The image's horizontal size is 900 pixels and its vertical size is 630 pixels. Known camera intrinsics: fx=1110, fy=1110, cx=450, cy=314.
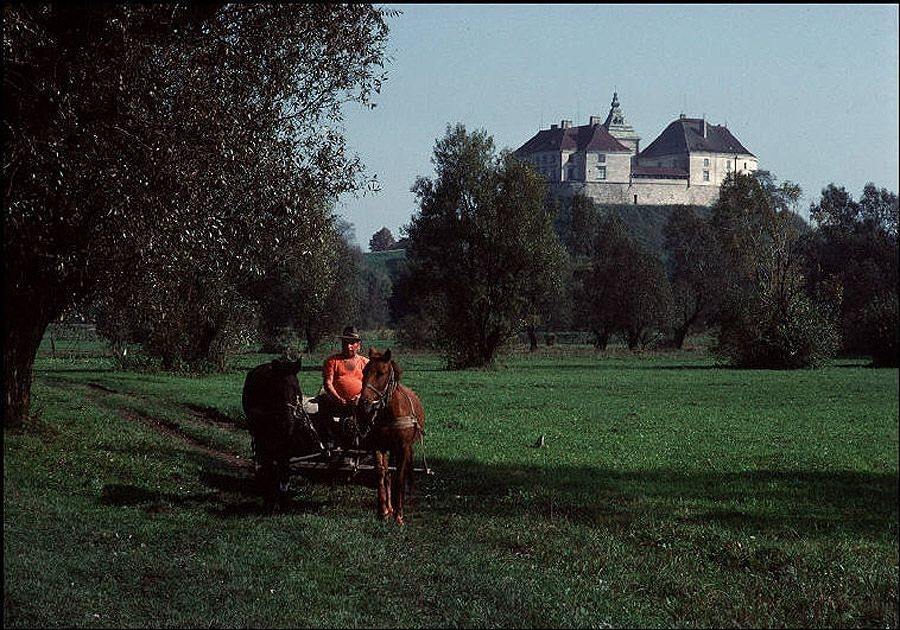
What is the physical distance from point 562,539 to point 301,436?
15.1ft

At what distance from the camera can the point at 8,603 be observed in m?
10.1

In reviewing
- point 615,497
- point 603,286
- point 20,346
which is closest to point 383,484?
point 615,497

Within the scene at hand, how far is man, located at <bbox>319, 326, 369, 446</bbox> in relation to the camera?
54.5 ft

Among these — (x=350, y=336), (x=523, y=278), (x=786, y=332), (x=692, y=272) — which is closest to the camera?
(x=350, y=336)

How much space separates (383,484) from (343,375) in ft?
8.88

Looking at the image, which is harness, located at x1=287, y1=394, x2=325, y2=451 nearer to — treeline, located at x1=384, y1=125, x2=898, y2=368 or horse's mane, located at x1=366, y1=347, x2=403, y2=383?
horse's mane, located at x1=366, y1=347, x2=403, y2=383

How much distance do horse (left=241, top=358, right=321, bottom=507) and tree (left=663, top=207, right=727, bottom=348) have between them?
82.5 m

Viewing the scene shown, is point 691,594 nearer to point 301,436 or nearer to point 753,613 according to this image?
point 753,613

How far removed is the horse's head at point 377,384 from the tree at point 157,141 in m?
5.66

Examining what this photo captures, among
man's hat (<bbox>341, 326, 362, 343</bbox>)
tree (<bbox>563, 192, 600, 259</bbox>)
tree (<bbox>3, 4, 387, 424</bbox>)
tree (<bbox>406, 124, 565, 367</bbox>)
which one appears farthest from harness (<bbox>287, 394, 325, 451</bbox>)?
tree (<bbox>563, 192, 600, 259</bbox>)

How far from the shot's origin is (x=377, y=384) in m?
14.8

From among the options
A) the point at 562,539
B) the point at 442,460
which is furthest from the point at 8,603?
the point at 442,460

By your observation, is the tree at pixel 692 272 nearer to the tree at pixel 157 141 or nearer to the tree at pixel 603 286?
the tree at pixel 603 286

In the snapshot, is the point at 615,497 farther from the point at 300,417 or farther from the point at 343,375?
the point at 300,417
